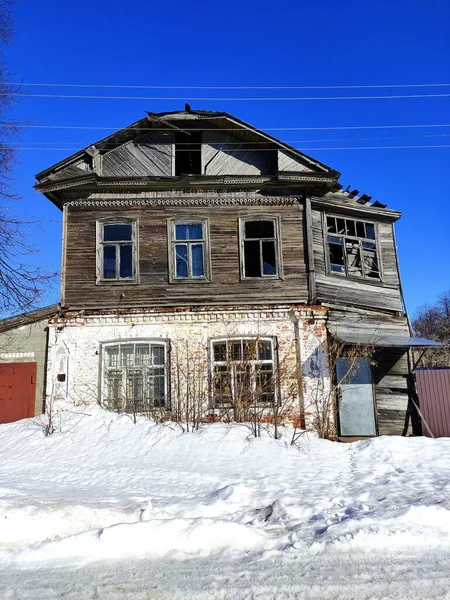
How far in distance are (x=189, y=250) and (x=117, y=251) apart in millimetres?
2011

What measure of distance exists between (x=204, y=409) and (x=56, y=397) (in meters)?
3.83

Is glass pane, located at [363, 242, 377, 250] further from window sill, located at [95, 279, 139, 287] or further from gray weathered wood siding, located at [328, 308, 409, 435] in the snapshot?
window sill, located at [95, 279, 139, 287]

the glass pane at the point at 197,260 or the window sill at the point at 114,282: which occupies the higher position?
the glass pane at the point at 197,260

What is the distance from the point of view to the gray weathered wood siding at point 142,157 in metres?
13.9

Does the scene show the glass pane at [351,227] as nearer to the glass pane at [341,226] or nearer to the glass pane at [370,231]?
the glass pane at [341,226]

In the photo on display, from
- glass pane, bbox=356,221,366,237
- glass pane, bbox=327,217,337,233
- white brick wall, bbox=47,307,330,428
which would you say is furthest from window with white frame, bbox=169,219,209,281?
glass pane, bbox=356,221,366,237

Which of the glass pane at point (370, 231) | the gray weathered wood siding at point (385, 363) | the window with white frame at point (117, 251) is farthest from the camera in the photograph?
the glass pane at point (370, 231)

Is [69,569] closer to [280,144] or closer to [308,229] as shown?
[308,229]

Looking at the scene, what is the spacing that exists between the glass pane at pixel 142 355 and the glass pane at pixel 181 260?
2200mm

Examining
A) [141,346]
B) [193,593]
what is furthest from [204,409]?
[193,593]

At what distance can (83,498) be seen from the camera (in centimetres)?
639

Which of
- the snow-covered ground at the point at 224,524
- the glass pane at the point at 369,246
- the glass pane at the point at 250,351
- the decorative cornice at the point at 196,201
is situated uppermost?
the decorative cornice at the point at 196,201

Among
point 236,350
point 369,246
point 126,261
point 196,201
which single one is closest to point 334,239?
point 369,246

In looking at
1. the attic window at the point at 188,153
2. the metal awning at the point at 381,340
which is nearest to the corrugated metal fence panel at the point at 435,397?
the metal awning at the point at 381,340
